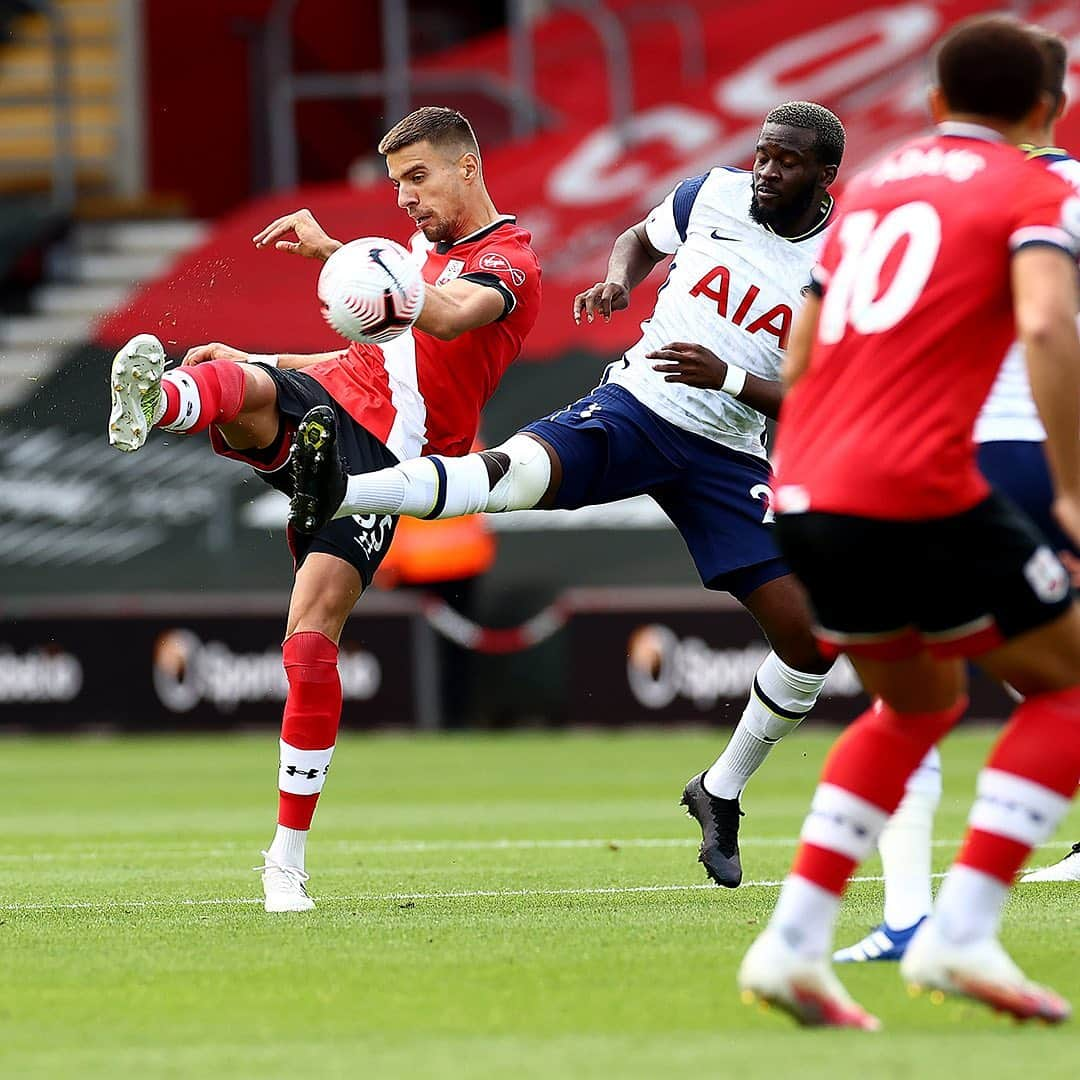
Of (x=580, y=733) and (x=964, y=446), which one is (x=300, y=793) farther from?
(x=580, y=733)

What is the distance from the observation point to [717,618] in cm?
1544

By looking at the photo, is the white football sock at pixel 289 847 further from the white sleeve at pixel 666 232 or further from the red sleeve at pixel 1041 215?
the red sleeve at pixel 1041 215

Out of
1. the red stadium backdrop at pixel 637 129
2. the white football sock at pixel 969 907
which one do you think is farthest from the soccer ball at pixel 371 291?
the red stadium backdrop at pixel 637 129

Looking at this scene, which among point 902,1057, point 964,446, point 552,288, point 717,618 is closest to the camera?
point 902,1057

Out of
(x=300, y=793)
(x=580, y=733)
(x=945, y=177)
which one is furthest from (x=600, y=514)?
(x=945, y=177)

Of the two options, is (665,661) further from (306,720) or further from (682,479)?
(306,720)

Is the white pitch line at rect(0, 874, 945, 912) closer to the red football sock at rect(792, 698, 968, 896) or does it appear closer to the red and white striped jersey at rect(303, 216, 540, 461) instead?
the red and white striped jersey at rect(303, 216, 540, 461)

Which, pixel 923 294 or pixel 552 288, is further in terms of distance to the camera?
pixel 552 288

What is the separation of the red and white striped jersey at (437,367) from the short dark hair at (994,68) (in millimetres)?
2542

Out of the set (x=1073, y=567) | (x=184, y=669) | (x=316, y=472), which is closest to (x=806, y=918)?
(x=1073, y=567)

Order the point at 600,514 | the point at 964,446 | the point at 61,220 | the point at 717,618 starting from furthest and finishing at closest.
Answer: the point at 61,220
the point at 600,514
the point at 717,618
the point at 964,446

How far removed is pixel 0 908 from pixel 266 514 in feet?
37.3

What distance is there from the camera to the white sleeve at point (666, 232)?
24.0ft

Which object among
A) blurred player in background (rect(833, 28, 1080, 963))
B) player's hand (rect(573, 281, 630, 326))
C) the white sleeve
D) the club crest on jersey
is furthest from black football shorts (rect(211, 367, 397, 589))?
blurred player in background (rect(833, 28, 1080, 963))
